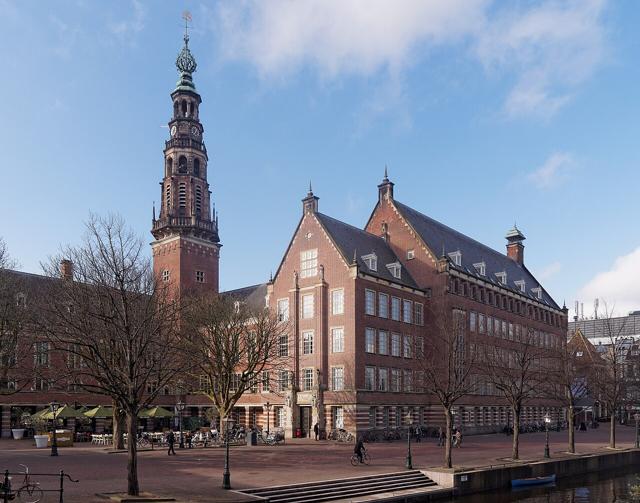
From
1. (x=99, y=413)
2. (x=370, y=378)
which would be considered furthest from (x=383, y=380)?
(x=99, y=413)

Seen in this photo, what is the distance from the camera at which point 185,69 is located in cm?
8375

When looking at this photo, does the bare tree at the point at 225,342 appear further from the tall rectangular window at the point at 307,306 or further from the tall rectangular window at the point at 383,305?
the tall rectangular window at the point at 383,305

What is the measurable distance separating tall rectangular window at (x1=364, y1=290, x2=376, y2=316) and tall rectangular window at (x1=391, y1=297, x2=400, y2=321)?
3.04 meters

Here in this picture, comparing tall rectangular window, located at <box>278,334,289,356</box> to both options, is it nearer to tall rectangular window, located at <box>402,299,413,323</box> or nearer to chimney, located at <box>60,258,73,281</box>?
tall rectangular window, located at <box>402,299,413,323</box>

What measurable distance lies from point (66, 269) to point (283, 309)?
89.5ft

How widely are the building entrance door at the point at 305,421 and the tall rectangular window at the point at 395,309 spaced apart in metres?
12.1

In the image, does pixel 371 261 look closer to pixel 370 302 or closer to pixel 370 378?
pixel 370 302

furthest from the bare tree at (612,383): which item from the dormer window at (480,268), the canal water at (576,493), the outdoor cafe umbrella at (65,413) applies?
the outdoor cafe umbrella at (65,413)

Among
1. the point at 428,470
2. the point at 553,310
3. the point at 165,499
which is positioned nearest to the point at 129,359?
the point at 165,499

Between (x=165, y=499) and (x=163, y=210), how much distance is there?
197 ft

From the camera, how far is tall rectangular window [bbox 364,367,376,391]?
61169mm

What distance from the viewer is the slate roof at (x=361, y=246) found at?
6391 centimetres

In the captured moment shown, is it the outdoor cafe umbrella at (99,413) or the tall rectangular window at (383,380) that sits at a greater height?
the tall rectangular window at (383,380)

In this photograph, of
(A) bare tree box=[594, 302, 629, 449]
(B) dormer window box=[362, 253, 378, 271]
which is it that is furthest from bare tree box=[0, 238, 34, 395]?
(A) bare tree box=[594, 302, 629, 449]
